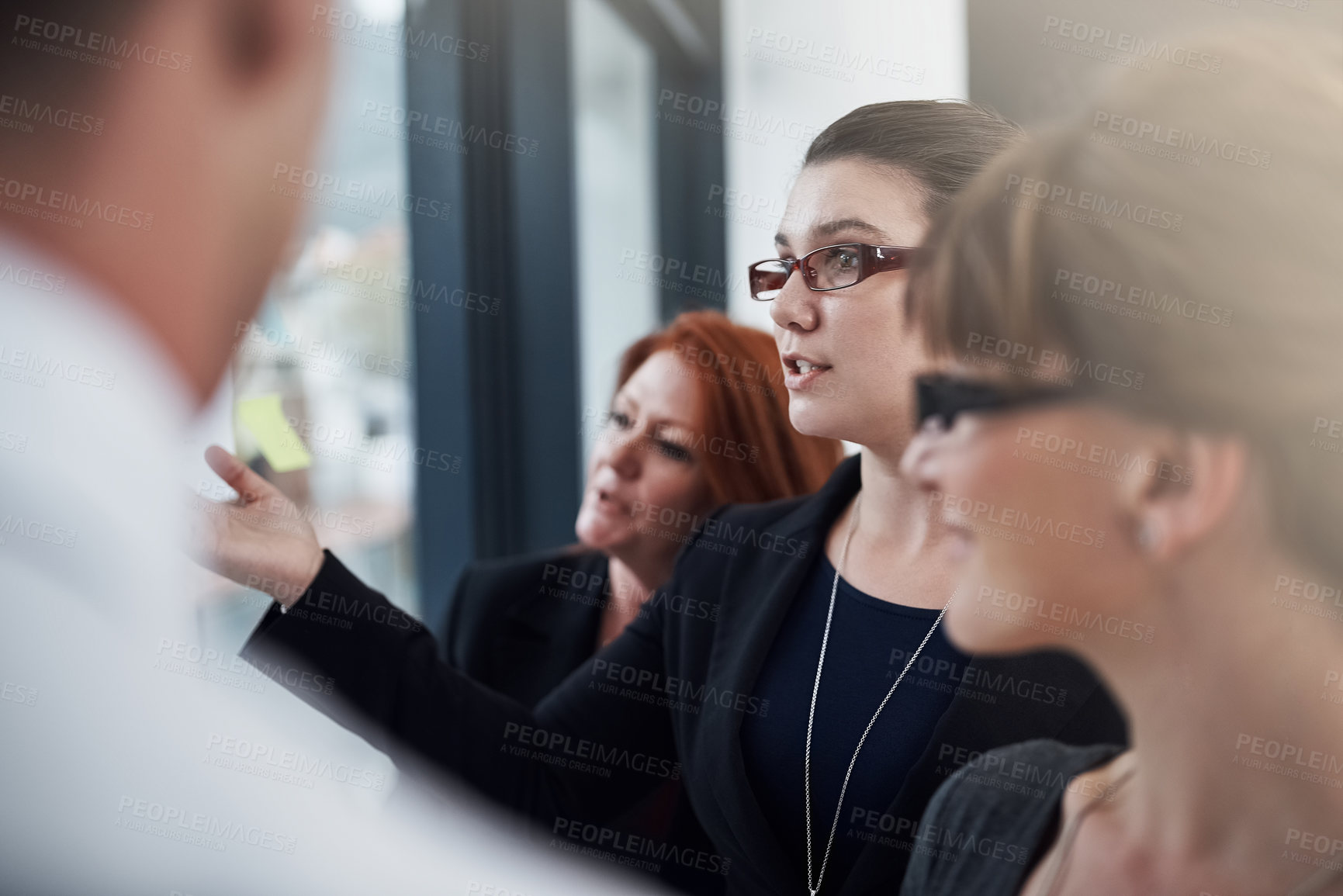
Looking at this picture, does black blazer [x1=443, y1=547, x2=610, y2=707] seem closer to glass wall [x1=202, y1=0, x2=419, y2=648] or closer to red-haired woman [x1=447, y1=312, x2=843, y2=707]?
red-haired woman [x1=447, y1=312, x2=843, y2=707]

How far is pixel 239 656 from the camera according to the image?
2.61 ft

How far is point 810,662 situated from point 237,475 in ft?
1.63

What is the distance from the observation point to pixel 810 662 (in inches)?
28.9

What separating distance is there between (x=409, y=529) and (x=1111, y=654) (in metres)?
1.14

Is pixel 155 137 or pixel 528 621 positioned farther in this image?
pixel 528 621

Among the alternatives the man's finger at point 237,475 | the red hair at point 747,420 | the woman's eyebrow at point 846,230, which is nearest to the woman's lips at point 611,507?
the red hair at point 747,420

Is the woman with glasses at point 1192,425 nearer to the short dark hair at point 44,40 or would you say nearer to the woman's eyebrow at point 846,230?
the woman's eyebrow at point 846,230

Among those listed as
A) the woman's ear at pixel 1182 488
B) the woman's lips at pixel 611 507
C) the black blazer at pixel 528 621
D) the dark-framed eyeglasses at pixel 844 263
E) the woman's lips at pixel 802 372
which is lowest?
the black blazer at pixel 528 621

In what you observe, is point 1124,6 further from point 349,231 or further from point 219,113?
point 349,231

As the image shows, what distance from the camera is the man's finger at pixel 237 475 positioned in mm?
744

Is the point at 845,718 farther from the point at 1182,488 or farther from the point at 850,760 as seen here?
the point at 1182,488

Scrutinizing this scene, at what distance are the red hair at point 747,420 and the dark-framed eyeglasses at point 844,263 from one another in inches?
15.4

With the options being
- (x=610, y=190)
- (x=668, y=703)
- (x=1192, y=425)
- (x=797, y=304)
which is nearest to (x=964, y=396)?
(x=1192, y=425)

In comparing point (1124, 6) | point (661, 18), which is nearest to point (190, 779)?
point (1124, 6)
